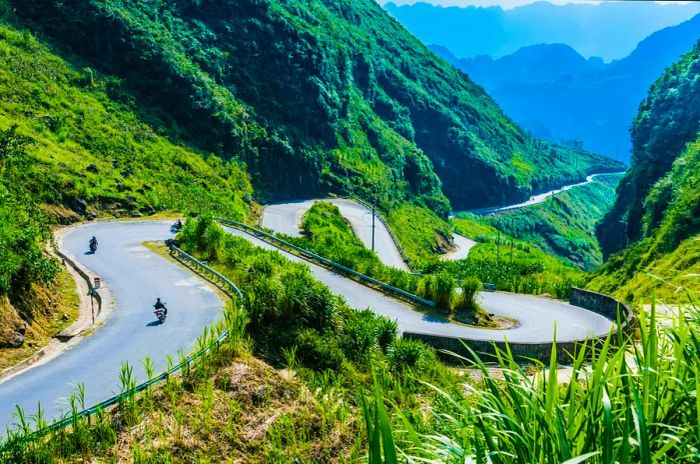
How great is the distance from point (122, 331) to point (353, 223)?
53.7 m

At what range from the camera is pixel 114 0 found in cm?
7350

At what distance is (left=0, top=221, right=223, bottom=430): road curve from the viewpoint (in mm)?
11789

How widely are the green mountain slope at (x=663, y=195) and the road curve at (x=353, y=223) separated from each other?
21732 mm

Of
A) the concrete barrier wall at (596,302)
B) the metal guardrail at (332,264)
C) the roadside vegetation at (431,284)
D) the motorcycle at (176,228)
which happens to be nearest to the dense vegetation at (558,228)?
the metal guardrail at (332,264)

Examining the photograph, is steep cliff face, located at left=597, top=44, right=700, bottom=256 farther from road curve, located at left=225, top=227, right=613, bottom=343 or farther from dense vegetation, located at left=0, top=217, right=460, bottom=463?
dense vegetation, located at left=0, top=217, right=460, bottom=463

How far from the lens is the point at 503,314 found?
24.1 meters

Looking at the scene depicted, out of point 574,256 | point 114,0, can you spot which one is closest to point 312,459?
point 114,0

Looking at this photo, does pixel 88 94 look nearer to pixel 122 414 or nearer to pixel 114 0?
pixel 114 0

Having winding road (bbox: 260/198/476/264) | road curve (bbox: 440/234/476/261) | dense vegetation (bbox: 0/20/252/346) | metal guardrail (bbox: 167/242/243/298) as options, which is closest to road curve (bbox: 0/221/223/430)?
metal guardrail (bbox: 167/242/243/298)

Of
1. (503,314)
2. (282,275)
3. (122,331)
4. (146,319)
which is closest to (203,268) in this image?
(146,319)

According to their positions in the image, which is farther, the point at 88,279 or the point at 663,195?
the point at 663,195

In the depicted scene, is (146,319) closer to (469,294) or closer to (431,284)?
(431,284)

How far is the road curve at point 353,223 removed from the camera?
58469mm

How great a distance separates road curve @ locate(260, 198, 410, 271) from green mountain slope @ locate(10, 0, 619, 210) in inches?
253
